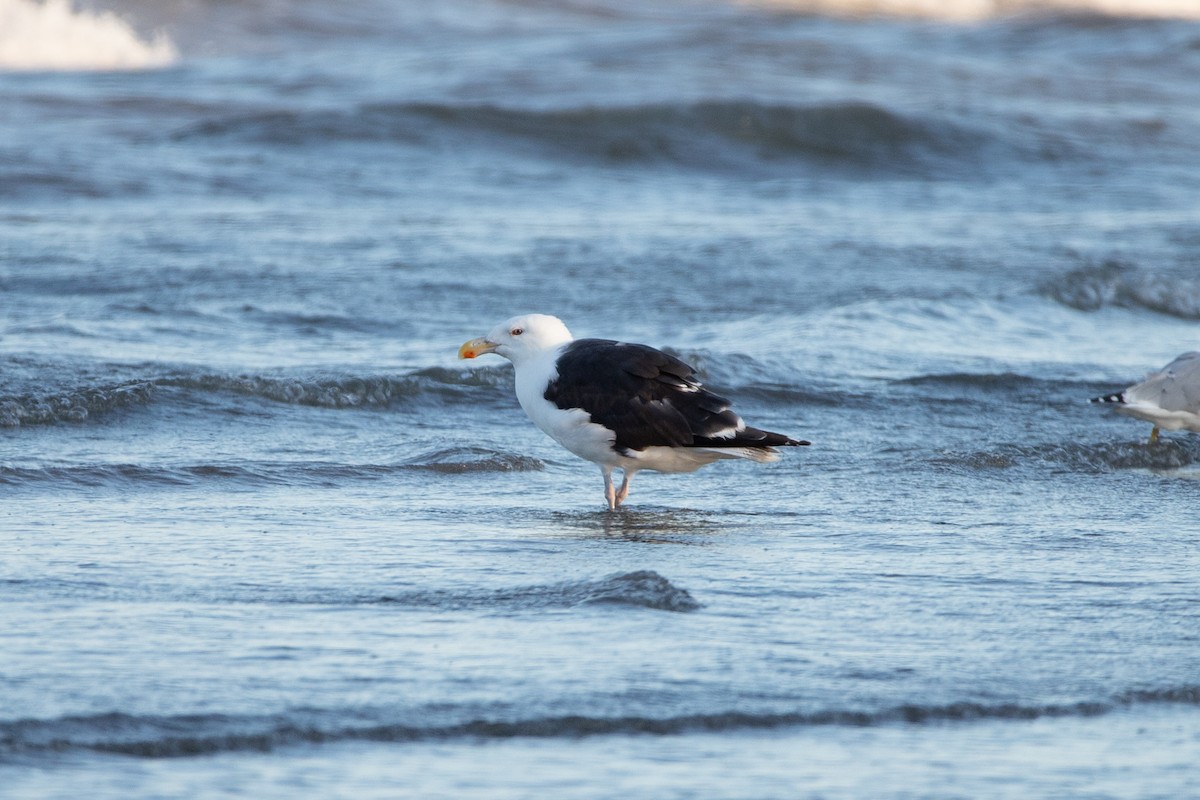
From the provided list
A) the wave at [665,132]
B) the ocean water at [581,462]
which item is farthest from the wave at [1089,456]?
the wave at [665,132]

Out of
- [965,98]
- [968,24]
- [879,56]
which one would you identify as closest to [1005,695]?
[965,98]

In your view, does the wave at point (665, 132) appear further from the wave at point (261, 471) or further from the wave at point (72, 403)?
the wave at point (261, 471)

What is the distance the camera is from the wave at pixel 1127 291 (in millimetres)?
10562

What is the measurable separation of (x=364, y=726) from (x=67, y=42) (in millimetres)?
20045

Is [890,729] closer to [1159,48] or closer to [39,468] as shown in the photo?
[39,468]

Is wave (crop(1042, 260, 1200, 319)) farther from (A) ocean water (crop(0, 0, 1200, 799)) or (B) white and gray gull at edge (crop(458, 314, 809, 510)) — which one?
(B) white and gray gull at edge (crop(458, 314, 809, 510))

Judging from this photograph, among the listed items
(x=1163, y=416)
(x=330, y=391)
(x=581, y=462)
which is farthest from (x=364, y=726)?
(x=1163, y=416)

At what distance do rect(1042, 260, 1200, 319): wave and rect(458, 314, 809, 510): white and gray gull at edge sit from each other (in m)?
5.47

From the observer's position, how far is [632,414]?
18.3 feet

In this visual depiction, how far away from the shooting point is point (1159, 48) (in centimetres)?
2480

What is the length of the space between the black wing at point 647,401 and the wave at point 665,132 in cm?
1048

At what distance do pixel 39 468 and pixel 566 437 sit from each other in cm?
190

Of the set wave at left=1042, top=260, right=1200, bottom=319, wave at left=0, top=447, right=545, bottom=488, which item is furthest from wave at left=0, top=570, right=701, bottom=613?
wave at left=1042, top=260, right=1200, bottom=319

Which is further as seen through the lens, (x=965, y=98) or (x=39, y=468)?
(x=965, y=98)
